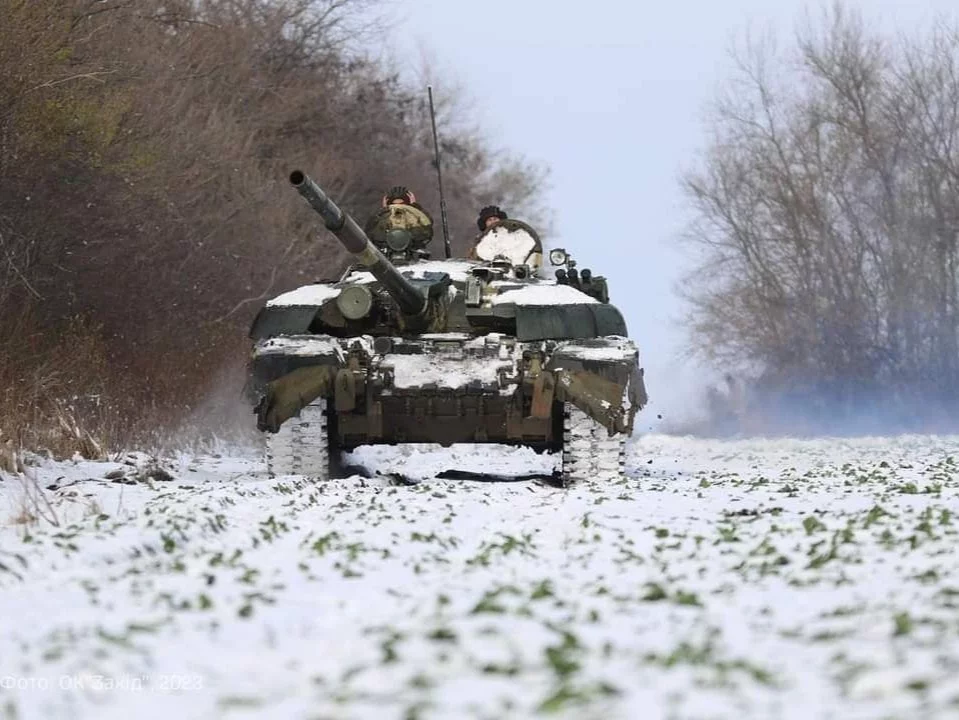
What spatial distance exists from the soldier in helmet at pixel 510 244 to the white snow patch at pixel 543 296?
73.7 inches

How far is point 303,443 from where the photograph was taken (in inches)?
567

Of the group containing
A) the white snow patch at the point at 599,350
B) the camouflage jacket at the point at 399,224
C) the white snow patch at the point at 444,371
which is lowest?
the white snow patch at the point at 444,371

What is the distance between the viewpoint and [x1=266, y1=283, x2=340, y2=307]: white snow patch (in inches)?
596

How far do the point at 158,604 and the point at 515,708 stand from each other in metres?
2.28

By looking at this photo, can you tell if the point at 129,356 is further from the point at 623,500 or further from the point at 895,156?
the point at 895,156

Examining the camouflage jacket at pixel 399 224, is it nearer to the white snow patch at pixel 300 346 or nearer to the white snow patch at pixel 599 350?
the white snow patch at pixel 300 346

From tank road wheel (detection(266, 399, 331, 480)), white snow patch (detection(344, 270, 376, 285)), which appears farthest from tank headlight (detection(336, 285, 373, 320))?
tank road wheel (detection(266, 399, 331, 480))

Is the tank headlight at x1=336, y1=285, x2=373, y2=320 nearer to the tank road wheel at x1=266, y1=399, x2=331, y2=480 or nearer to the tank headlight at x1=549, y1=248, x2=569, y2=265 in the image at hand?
the tank road wheel at x1=266, y1=399, x2=331, y2=480

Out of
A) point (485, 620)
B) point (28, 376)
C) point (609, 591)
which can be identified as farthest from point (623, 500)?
point (28, 376)

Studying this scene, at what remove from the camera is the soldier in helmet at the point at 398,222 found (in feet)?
56.7

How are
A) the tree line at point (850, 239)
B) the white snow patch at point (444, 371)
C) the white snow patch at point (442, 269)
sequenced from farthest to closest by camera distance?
the tree line at point (850, 239)
the white snow patch at point (442, 269)
the white snow patch at point (444, 371)

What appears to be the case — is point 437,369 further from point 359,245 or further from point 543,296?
point 543,296

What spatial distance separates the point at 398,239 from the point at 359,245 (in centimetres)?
326

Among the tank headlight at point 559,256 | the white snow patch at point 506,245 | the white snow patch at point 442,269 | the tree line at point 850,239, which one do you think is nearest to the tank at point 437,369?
the white snow patch at point 442,269
